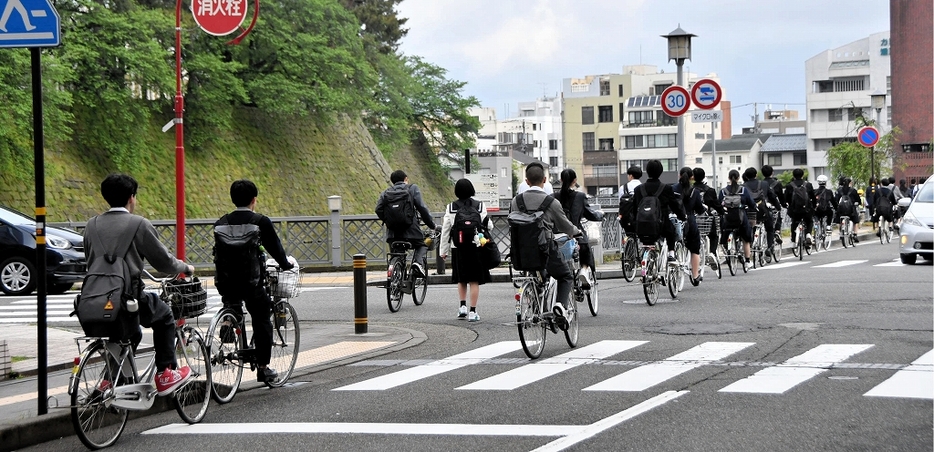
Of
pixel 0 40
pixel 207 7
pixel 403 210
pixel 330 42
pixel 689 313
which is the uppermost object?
pixel 330 42

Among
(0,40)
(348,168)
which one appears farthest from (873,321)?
(348,168)

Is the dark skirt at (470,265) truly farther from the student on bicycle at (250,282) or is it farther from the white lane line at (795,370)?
the student on bicycle at (250,282)

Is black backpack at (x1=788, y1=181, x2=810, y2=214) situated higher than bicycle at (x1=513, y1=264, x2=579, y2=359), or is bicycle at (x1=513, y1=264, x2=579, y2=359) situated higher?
black backpack at (x1=788, y1=181, x2=810, y2=214)

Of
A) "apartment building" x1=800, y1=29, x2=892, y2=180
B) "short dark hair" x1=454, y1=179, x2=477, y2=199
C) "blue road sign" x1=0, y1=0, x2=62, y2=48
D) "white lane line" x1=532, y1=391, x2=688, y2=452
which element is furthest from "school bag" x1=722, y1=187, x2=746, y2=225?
"apartment building" x1=800, y1=29, x2=892, y2=180

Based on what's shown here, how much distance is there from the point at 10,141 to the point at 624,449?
27.0 meters

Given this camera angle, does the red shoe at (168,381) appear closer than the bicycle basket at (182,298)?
Yes

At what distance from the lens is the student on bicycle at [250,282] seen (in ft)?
26.0

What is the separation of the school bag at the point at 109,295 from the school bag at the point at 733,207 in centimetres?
1408

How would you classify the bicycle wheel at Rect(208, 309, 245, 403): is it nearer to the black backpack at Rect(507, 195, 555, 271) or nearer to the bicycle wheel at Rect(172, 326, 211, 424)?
the bicycle wheel at Rect(172, 326, 211, 424)

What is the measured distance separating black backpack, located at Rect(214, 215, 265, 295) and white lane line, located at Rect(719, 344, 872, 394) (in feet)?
11.6

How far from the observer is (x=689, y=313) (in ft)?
43.5

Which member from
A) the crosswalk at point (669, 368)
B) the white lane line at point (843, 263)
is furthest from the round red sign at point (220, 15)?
the white lane line at point (843, 263)

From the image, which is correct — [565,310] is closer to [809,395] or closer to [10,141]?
[809,395]

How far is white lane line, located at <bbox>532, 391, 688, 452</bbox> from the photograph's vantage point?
19.9 ft
